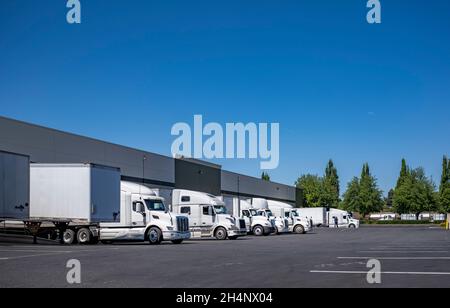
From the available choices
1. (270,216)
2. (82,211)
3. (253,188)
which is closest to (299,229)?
(270,216)

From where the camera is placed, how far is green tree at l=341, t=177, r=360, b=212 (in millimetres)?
110125

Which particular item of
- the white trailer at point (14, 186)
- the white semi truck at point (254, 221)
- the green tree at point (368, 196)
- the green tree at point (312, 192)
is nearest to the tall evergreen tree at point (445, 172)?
the green tree at point (368, 196)

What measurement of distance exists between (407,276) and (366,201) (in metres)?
98.9

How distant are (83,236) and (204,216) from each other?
1112cm

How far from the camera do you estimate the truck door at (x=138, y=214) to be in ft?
99.5

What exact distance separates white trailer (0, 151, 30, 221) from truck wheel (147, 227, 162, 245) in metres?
6.00

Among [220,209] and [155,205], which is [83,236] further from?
[220,209]

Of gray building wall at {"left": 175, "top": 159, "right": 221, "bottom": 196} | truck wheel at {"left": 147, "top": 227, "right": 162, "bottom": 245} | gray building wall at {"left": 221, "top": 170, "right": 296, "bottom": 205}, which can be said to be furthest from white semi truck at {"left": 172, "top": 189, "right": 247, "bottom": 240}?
gray building wall at {"left": 221, "top": 170, "right": 296, "bottom": 205}

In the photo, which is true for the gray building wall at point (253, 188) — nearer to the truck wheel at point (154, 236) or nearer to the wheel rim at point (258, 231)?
the wheel rim at point (258, 231)

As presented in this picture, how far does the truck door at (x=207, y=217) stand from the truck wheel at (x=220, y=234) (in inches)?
23.7

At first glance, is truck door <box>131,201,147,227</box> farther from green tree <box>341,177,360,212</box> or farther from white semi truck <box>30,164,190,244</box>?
green tree <box>341,177,360,212</box>

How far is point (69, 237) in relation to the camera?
2895 cm
